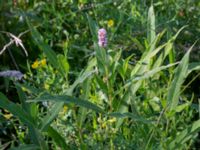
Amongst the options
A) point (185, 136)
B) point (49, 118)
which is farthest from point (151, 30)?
point (49, 118)

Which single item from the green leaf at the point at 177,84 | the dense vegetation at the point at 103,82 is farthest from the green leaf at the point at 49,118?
the green leaf at the point at 177,84

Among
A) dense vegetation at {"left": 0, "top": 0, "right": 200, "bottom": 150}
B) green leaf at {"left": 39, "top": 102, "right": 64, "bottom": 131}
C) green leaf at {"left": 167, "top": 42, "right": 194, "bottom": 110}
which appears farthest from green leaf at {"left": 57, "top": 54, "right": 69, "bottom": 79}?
green leaf at {"left": 167, "top": 42, "right": 194, "bottom": 110}

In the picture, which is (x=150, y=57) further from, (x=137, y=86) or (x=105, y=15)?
(x=105, y=15)

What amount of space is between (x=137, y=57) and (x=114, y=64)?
102cm

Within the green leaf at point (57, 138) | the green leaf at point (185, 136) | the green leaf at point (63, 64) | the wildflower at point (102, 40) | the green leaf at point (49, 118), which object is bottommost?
the green leaf at point (185, 136)

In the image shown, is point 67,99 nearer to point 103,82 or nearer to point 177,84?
point 103,82

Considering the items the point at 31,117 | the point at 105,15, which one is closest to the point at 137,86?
the point at 31,117

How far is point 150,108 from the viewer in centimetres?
220

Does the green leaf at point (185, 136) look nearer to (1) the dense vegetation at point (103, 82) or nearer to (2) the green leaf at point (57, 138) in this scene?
(1) the dense vegetation at point (103, 82)

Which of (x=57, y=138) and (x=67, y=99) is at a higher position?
(x=67, y=99)

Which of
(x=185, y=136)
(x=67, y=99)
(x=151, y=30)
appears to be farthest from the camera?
(x=151, y=30)

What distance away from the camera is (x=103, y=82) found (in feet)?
6.05

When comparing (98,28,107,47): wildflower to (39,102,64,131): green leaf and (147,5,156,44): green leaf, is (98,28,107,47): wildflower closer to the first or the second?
(39,102,64,131): green leaf

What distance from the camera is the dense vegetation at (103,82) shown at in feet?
5.78
